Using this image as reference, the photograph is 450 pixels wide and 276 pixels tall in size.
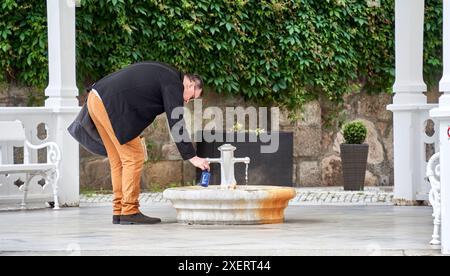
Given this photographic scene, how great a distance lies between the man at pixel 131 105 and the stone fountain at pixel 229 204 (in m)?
0.42

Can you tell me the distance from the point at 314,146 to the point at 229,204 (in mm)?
5705

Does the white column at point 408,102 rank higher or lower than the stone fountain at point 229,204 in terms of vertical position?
higher

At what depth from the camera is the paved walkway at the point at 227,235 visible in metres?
7.96

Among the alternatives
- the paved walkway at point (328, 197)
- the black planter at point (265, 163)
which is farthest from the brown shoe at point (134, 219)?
the black planter at point (265, 163)

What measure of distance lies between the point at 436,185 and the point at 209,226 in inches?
88.6

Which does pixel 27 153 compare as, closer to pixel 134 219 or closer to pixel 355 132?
pixel 134 219

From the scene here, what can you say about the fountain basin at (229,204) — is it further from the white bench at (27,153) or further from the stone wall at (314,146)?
the stone wall at (314,146)

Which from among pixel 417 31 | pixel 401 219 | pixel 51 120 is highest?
pixel 417 31

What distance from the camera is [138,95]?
995cm

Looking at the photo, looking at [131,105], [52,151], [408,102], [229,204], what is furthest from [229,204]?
[408,102]
